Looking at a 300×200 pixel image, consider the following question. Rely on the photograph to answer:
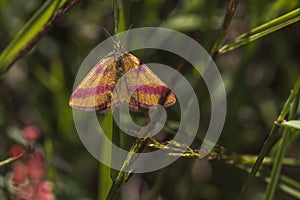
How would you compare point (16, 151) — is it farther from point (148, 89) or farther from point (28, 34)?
point (148, 89)

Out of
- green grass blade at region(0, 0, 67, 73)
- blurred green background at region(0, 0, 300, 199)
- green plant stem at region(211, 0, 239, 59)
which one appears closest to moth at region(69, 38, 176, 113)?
green plant stem at region(211, 0, 239, 59)

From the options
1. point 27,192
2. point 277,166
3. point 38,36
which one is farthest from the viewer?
point 27,192

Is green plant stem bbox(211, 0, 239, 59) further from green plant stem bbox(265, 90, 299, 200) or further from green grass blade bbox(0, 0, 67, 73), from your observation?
green grass blade bbox(0, 0, 67, 73)

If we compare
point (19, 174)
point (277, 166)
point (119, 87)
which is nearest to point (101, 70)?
point (119, 87)

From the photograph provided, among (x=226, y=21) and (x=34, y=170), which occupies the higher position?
(x=226, y=21)

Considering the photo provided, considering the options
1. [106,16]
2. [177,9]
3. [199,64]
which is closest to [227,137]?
[199,64]

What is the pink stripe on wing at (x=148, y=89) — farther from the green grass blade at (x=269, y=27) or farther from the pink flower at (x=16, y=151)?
the pink flower at (x=16, y=151)
